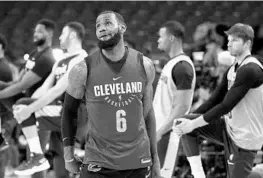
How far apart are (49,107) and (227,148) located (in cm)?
213

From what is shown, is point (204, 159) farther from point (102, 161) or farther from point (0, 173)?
point (102, 161)

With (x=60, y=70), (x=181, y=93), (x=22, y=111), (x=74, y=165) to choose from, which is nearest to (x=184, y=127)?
(x=181, y=93)

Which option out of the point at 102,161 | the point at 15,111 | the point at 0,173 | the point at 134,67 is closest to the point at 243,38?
the point at 134,67

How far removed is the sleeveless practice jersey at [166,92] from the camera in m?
6.06

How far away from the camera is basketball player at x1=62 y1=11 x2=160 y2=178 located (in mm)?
4129

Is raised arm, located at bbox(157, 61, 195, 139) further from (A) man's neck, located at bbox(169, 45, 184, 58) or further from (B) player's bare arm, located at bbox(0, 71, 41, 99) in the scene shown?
(B) player's bare arm, located at bbox(0, 71, 41, 99)

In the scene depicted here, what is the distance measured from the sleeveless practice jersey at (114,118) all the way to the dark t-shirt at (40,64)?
2.62m

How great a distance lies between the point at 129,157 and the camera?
13.5 ft

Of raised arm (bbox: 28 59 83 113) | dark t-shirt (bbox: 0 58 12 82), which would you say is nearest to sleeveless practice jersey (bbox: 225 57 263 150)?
raised arm (bbox: 28 59 83 113)

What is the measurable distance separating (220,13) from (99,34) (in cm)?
810

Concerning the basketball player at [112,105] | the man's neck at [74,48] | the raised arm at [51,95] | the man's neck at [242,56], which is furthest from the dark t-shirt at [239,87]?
the man's neck at [74,48]

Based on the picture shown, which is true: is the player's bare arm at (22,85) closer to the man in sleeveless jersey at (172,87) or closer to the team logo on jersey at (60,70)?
the team logo on jersey at (60,70)

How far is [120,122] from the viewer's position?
163 inches

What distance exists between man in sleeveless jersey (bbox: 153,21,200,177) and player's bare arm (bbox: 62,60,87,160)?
69.9 inches
